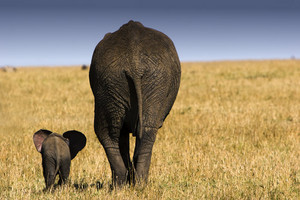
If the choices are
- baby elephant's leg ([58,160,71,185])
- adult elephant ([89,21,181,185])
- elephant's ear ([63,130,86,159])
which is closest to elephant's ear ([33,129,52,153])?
elephant's ear ([63,130,86,159])

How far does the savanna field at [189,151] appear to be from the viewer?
473 centimetres

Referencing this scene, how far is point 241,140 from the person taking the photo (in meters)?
8.19

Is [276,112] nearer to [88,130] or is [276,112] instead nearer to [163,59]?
[88,130]

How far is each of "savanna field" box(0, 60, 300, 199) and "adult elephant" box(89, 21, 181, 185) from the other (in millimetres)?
519

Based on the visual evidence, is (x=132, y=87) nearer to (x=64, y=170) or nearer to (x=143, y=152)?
(x=143, y=152)

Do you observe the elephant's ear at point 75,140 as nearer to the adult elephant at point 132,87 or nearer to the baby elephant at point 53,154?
the baby elephant at point 53,154

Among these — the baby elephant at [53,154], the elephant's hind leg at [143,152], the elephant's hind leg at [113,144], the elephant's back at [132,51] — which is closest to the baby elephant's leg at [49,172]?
the baby elephant at [53,154]

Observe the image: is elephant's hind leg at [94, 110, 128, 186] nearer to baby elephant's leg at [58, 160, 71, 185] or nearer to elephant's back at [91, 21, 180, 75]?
baby elephant's leg at [58, 160, 71, 185]

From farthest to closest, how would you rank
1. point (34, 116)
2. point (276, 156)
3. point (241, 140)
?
point (34, 116), point (241, 140), point (276, 156)

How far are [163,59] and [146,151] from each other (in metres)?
1.17

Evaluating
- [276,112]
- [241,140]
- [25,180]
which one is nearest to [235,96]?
[276,112]

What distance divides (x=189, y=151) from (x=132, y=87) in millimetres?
3401

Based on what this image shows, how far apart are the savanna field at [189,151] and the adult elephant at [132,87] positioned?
52 cm

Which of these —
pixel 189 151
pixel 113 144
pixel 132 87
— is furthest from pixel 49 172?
pixel 189 151
